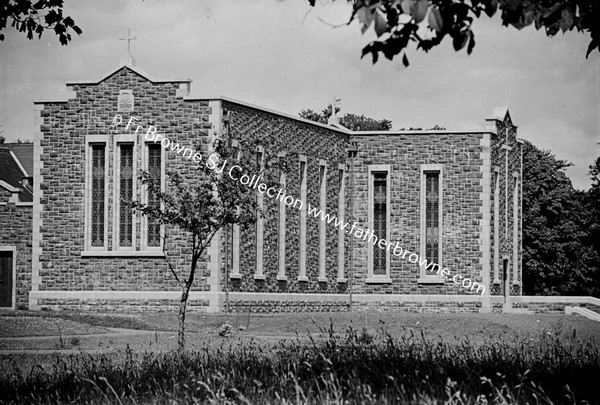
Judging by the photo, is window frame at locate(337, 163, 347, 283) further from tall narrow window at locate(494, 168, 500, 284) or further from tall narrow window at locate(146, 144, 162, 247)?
tall narrow window at locate(146, 144, 162, 247)

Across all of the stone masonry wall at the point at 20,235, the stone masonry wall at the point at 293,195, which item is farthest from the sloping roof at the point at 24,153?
the stone masonry wall at the point at 293,195

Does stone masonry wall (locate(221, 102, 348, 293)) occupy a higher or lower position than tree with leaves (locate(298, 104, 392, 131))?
lower

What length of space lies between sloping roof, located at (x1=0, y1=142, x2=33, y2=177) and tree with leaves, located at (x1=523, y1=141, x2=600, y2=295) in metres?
30.2

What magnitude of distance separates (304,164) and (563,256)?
2655 cm

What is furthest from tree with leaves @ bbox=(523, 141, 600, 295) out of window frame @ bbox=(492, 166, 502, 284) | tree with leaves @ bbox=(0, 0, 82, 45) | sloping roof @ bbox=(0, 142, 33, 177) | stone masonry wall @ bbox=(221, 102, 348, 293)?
tree with leaves @ bbox=(0, 0, 82, 45)

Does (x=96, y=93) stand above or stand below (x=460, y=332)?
above

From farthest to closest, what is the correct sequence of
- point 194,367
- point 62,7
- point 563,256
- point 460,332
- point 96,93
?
1. point 563,256
2. point 96,93
3. point 460,332
4. point 62,7
5. point 194,367

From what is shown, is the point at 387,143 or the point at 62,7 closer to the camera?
the point at 62,7

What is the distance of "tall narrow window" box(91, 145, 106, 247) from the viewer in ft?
144

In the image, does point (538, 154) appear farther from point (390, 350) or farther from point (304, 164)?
point (390, 350)

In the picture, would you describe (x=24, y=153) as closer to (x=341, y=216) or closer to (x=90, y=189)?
(x=341, y=216)

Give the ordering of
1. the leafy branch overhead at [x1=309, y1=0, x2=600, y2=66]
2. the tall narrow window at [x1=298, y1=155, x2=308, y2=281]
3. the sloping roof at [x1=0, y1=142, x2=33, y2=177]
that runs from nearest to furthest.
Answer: the leafy branch overhead at [x1=309, y1=0, x2=600, y2=66] → the tall narrow window at [x1=298, y1=155, x2=308, y2=281] → the sloping roof at [x1=0, y1=142, x2=33, y2=177]

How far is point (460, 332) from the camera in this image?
32.0 metres

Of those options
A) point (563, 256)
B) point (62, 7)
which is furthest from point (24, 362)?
point (563, 256)
